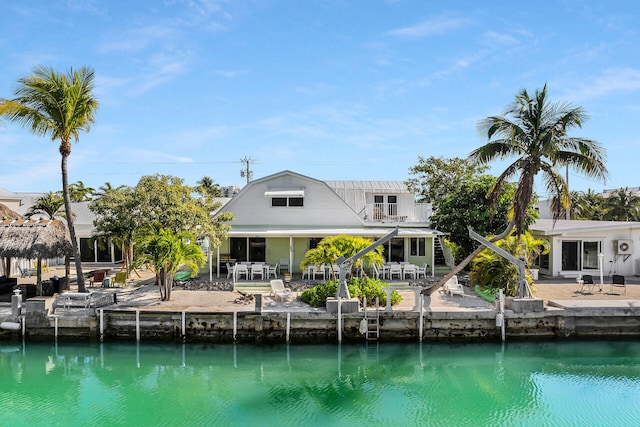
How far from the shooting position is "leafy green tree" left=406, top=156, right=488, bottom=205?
3225 centimetres

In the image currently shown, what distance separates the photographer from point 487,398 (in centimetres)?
1176

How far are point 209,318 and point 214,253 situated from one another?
823cm

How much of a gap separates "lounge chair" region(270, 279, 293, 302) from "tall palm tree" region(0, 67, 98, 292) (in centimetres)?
766

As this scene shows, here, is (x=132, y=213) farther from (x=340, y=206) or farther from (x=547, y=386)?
(x=547, y=386)

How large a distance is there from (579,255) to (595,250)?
93cm

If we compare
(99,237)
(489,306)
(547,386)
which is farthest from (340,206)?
(547,386)

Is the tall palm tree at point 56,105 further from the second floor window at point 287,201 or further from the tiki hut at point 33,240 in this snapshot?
the second floor window at point 287,201

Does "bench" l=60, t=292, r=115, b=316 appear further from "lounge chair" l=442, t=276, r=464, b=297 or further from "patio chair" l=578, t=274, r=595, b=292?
"patio chair" l=578, t=274, r=595, b=292

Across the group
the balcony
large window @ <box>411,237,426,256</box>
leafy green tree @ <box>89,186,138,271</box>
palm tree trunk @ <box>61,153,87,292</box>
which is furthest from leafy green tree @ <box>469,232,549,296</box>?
palm tree trunk @ <box>61,153,87,292</box>

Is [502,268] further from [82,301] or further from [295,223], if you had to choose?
[82,301]

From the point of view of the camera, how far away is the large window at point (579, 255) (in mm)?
22969

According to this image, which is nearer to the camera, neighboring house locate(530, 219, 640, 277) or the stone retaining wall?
the stone retaining wall

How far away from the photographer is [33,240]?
17641mm

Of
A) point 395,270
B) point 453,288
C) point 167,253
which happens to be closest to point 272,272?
point 395,270
